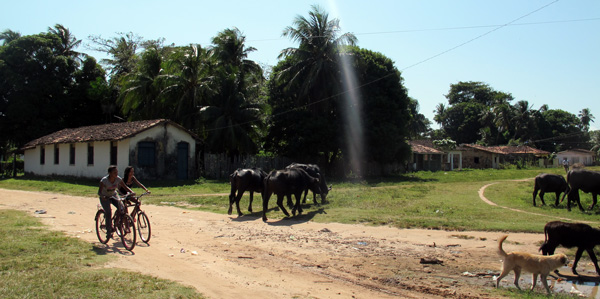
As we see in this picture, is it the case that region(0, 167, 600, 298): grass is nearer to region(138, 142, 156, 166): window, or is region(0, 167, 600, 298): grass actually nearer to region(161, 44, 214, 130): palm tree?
region(138, 142, 156, 166): window

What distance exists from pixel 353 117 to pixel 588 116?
85157 mm

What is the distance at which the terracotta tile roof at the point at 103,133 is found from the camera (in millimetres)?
31142

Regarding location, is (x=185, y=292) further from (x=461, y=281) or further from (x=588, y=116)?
(x=588, y=116)

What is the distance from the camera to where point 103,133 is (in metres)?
33.3

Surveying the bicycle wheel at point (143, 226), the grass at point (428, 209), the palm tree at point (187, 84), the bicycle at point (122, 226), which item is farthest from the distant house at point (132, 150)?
the bicycle at point (122, 226)

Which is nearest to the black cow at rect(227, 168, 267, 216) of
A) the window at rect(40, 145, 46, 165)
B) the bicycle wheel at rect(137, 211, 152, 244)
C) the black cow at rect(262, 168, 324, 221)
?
the black cow at rect(262, 168, 324, 221)

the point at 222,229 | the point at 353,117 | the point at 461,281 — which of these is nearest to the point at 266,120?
the point at 353,117

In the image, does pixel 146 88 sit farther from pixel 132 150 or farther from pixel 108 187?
pixel 108 187

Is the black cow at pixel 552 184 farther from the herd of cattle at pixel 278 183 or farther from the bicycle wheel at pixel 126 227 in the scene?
the bicycle wheel at pixel 126 227

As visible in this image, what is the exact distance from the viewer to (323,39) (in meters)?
38.7

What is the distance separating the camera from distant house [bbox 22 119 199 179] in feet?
103

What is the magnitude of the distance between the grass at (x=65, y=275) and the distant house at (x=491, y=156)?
60.9 metres

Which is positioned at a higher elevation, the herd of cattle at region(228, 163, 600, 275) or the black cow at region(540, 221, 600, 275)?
the herd of cattle at region(228, 163, 600, 275)

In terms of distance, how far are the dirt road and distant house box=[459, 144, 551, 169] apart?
55.5 m
